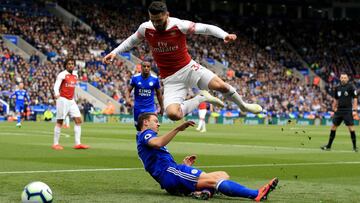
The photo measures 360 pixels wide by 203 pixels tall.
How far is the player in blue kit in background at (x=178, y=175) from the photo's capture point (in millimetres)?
10867

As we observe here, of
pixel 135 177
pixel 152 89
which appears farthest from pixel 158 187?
pixel 152 89

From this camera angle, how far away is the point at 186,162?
12375mm

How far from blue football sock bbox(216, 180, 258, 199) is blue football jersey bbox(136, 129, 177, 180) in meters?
1.00

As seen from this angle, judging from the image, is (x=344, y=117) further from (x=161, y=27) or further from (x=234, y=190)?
(x=234, y=190)

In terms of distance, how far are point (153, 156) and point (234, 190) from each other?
1.49m

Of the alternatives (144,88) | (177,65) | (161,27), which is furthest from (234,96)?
(144,88)

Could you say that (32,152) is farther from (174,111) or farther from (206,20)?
(206,20)

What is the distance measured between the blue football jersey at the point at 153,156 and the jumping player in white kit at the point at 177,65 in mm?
2531

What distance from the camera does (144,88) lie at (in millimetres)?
21438

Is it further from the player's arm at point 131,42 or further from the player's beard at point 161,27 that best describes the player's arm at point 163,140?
the player's arm at point 131,42

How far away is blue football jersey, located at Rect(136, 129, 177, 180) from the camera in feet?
38.0

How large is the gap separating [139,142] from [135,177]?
283cm

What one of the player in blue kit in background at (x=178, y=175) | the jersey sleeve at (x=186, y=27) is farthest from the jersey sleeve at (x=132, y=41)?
the player in blue kit in background at (x=178, y=175)

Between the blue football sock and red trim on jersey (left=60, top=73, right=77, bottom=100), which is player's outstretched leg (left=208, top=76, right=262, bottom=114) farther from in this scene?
red trim on jersey (left=60, top=73, right=77, bottom=100)
